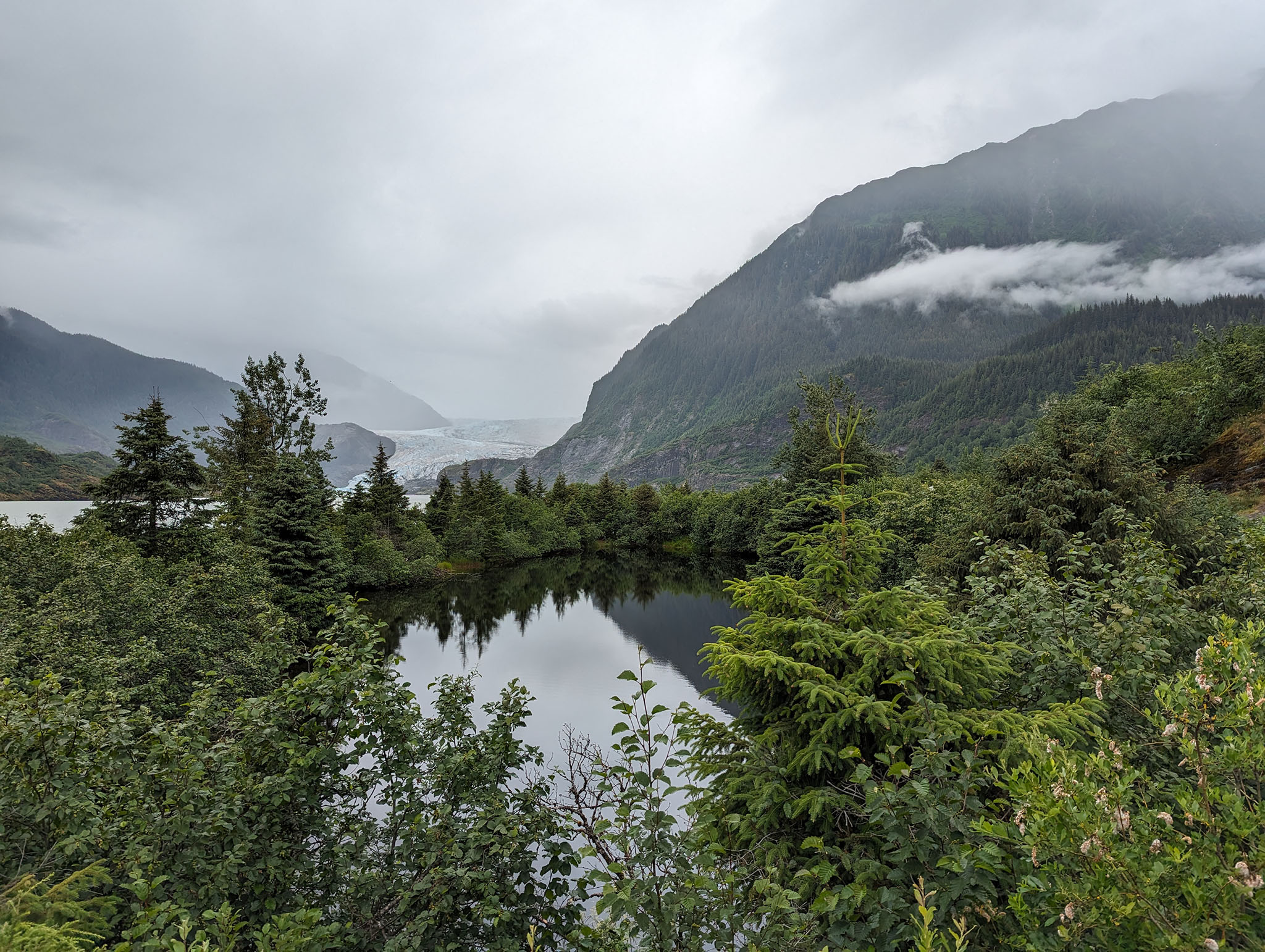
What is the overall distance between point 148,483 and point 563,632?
17907 mm

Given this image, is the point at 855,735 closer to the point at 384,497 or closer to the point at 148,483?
the point at 148,483

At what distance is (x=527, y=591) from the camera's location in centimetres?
3906

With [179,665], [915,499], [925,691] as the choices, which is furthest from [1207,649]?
[915,499]

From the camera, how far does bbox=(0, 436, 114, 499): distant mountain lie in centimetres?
4450

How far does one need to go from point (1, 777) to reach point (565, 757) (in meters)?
10.8

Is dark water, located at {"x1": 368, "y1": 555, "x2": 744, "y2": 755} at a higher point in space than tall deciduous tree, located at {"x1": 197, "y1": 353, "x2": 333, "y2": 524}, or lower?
lower

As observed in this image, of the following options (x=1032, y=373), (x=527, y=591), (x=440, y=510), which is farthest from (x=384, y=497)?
(x=1032, y=373)

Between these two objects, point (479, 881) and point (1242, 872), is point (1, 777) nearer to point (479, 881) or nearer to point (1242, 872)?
point (479, 881)

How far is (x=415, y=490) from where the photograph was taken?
516 ft

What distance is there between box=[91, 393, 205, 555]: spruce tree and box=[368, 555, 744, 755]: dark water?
8661 mm

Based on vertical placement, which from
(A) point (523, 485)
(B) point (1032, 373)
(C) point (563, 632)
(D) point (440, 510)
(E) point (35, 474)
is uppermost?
(B) point (1032, 373)

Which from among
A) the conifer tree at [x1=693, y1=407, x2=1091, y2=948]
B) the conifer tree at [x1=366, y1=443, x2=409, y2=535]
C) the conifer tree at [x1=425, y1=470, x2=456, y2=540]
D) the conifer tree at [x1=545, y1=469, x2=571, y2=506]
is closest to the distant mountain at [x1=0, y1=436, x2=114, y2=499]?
the conifer tree at [x1=366, y1=443, x2=409, y2=535]

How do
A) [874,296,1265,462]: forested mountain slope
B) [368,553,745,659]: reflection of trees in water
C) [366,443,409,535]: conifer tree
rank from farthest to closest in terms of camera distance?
[874,296,1265,462]: forested mountain slope, [366,443,409,535]: conifer tree, [368,553,745,659]: reflection of trees in water

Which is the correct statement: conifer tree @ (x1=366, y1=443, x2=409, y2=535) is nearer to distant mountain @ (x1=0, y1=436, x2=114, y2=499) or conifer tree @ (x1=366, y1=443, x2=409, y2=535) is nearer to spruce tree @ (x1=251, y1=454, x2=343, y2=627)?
spruce tree @ (x1=251, y1=454, x2=343, y2=627)
